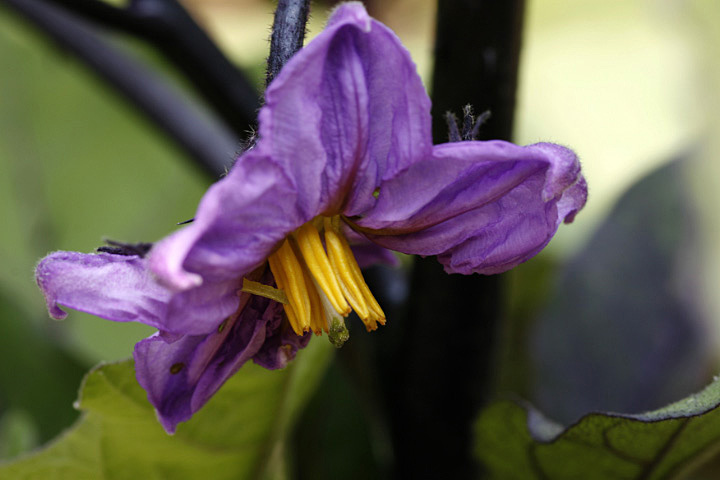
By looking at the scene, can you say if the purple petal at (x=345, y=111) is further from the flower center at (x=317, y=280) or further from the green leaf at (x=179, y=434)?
the green leaf at (x=179, y=434)

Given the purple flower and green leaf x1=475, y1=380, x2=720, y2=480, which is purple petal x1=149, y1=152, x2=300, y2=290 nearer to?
the purple flower

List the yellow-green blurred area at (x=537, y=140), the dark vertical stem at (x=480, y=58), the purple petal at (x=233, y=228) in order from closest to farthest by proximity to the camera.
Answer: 1. the purple petal at (x=233, y=228)
2. the dark vertical stem at (x=480, y=58)
3. the yellow-green blurred area at (x=537, y=140)

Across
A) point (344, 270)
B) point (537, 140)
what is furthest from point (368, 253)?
point (537, 140)

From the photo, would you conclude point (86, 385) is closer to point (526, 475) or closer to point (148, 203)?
point (526, 475)

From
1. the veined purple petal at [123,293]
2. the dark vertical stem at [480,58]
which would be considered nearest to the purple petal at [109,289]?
the veined purple petal at [123,293]

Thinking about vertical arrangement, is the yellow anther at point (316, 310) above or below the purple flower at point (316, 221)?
below

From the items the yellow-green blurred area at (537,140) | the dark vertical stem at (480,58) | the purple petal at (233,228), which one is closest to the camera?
the purple petal at (233,228)

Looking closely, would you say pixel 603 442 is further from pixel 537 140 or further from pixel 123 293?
pixel 537 140

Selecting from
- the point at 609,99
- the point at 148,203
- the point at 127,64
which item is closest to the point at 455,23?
the point at 127,64
